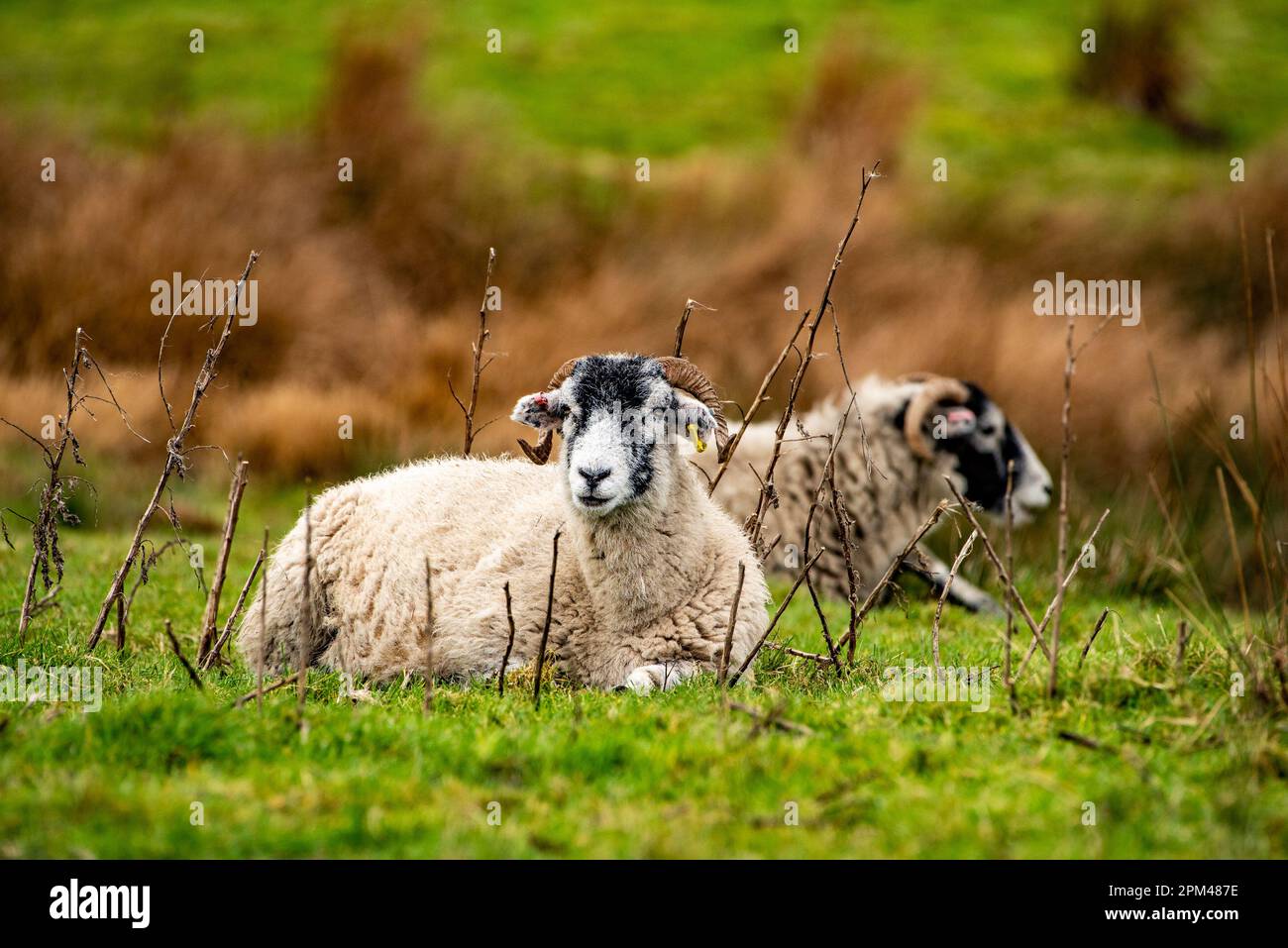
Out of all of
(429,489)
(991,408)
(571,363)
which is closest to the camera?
(571,363)

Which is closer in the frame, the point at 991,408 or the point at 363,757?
the point at 363,757

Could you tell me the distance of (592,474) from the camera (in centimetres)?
604

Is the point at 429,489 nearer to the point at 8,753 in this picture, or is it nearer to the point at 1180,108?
the point at 8,753

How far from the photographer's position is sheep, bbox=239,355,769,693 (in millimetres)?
6301

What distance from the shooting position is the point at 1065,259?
20000 mm

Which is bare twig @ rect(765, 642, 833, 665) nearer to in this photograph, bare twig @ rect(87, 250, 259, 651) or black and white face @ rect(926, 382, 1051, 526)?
bare twig @ rect(87, 250, 259, 651)

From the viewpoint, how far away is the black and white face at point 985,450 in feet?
34.2

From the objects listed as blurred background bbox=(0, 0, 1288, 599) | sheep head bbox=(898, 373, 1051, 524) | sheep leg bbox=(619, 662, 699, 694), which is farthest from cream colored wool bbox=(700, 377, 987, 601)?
sheep leg bbox=(619, 662, 699, 694)

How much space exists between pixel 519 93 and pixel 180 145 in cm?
1152

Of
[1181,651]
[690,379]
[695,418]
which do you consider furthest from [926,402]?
[1181,651]

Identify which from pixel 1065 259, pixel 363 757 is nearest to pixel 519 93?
pixel 1065 259

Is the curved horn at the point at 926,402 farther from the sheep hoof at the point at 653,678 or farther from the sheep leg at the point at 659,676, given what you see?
the sheep hoof at the point at 653,678

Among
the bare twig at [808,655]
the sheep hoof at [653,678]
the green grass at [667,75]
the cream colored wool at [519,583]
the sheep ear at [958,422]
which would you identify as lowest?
the sheep hoof at [653,678]

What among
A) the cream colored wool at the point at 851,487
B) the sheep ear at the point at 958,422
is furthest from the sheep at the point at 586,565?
the sheep ear at the point at 958,422
